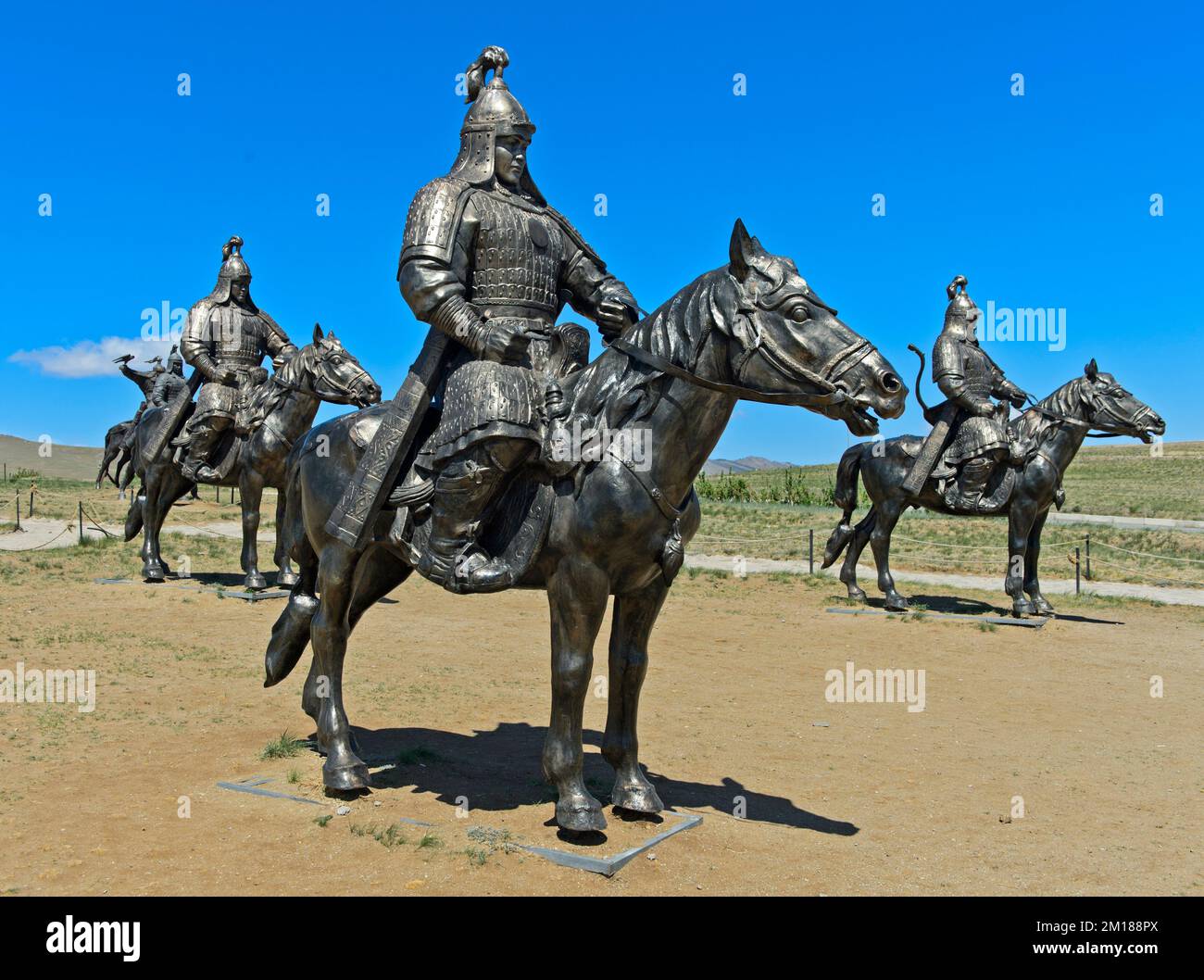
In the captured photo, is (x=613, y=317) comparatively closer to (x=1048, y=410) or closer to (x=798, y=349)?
(x=798, y=349)

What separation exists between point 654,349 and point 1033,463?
10.2 metres

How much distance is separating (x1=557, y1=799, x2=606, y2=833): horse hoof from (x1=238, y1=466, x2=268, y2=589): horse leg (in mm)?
9355

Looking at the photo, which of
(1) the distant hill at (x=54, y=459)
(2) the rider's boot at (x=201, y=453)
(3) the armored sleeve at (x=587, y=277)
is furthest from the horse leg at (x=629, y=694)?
(1) the distant hill at (x=54, y=459)

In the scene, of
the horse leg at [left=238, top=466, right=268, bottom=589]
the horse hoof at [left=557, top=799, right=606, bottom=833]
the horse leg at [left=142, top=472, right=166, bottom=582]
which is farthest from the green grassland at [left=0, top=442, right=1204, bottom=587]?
the horse hoof at [left=557, top=799, right=606, bottom=833]

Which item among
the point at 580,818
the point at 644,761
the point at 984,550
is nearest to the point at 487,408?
the point at 580,818

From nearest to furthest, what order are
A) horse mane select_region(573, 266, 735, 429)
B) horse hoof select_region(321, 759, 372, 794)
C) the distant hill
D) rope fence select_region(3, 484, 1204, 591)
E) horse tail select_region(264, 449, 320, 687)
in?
horse mane select_region(573, 266, 735, 429) < horse hoof select_region(321, 759, 372, 794) < horse tail select_region(264, 449, 320, 687) < rope fence select_region(3, 484, 1204, 591) < the distant hill

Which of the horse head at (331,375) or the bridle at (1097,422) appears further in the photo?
the bridle at (1097,422)

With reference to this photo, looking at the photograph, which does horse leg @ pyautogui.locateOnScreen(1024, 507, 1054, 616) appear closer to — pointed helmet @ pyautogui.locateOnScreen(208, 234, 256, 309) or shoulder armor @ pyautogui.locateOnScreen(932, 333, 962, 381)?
shoulder armor @ pyautogui.locateOnScreen(932, 333, 962, 381)

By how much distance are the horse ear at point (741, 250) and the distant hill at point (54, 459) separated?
5903cm

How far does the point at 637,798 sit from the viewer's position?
5164 millimetres

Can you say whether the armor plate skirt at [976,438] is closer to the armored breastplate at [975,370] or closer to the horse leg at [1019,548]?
the armored breastplate at [975,370]

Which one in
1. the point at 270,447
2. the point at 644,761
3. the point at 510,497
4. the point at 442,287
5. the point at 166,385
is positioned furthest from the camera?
the point at 166,385

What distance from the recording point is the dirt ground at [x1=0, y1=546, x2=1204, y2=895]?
15.2 ft

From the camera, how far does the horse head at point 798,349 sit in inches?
161
